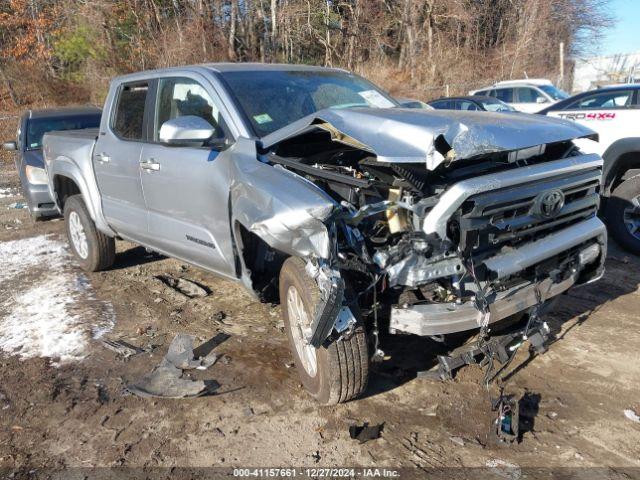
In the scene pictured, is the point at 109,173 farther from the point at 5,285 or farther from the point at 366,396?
the point at 366,396

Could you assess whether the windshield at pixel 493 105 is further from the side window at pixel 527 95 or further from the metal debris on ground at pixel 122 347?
the metal debris on ground at pixel 122 347

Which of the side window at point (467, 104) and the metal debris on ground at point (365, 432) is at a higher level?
the side window at point (467, 104)

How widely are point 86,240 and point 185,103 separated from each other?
238 centimetres

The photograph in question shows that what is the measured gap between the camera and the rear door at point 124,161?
15.5ft

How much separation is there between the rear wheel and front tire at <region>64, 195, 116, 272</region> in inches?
207

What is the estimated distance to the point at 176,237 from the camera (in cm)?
435

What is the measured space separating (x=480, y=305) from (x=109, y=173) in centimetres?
356

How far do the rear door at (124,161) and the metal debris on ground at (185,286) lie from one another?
711 millimetres

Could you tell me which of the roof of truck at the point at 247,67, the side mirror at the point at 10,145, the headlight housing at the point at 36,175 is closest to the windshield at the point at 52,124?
the side mirror at the point at 10,145

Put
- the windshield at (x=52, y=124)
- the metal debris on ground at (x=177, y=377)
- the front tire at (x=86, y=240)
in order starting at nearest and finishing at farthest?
the metal debris on ground at (x=177, y=377) < the front tire at (x=86, y=240) < the windshield at (x=52, y=124)

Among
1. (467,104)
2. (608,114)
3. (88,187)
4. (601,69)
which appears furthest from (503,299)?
(601,69)

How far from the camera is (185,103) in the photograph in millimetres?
4328

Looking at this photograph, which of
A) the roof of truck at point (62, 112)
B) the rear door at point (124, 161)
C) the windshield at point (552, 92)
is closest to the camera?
the rear door at point (124, 161)

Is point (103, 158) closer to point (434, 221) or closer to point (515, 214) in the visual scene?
point (434, 221)
